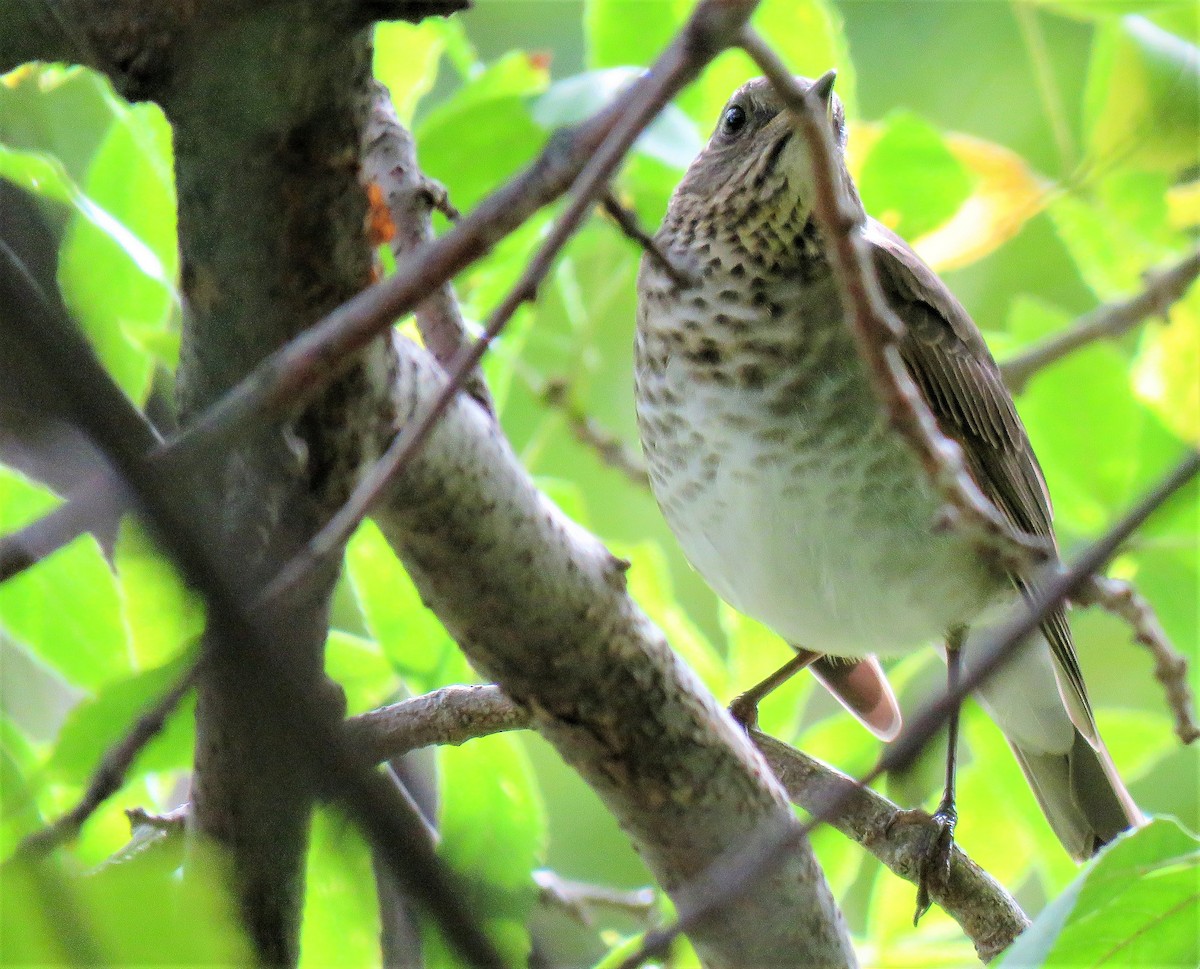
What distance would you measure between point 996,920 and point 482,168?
1247 mm

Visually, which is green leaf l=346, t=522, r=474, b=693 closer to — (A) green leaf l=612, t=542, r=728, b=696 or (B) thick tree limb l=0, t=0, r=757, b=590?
(A) green leaf l=612, t=542, r=728, b=696

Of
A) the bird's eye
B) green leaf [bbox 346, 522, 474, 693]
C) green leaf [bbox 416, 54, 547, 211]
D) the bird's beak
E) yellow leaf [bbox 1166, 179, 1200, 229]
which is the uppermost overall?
green leaf [bbox 416, 54, 547, 211]

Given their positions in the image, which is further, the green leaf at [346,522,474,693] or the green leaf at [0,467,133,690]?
the green leaf at [346,522,474,693]

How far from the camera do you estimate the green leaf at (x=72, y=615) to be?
1.65m

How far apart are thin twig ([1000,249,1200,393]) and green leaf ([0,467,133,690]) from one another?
5.32ft

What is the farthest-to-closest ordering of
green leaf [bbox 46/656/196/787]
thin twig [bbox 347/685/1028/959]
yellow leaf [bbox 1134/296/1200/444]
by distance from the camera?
yellow leaf [bbox 1134/296/1200/444], thin twig [bbox 347/685/1028/959], green leaf [bbox 46/656/196/787]

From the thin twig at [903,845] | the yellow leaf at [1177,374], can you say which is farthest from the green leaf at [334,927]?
the yellow leaf at [1177,374]

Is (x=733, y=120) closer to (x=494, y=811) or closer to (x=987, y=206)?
(x=987, y=206)

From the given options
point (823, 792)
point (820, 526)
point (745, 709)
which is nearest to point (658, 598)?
point (745, 709)

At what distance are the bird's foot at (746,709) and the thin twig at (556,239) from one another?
52.4 inches

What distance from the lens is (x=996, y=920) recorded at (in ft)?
A: 5.53

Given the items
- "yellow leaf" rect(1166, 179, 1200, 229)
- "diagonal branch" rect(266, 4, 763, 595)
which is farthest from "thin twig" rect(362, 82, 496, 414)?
"yellow leaf" rect(1166, 179, 1200, 229)

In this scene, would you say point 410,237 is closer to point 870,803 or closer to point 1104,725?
point 870,803

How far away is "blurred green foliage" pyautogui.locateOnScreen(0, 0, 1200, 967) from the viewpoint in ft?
4.44
